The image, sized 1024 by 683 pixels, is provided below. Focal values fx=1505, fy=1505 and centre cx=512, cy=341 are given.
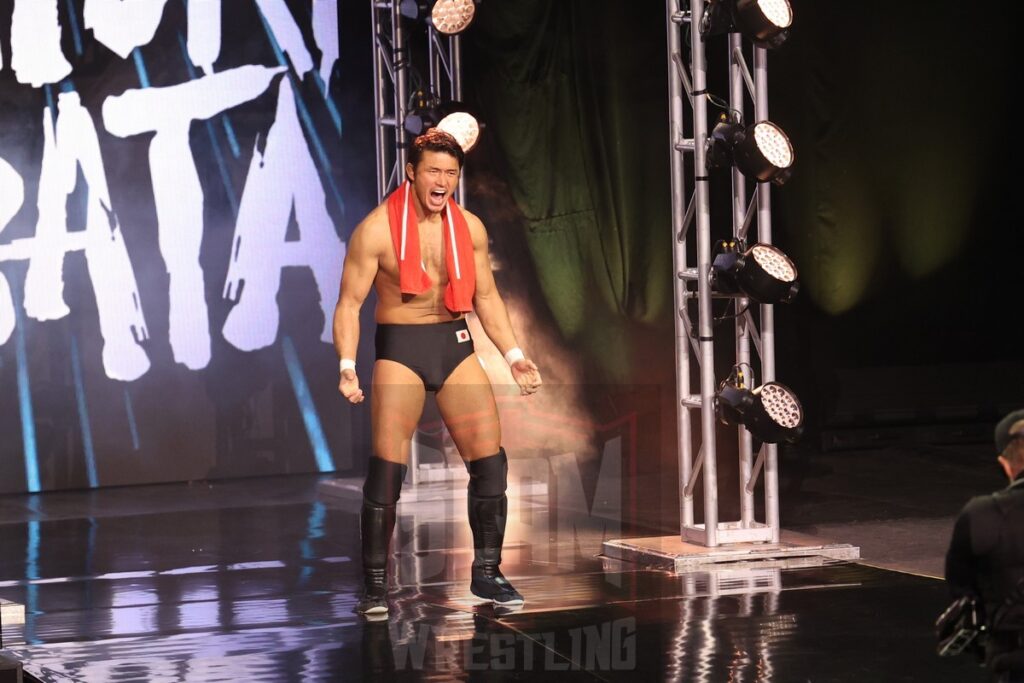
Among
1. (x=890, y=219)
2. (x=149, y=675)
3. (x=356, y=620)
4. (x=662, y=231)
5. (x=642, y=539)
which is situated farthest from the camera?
(x=890, y=219)

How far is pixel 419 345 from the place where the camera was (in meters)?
4.86

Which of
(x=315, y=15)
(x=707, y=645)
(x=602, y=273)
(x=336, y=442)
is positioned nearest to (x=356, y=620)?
(x=707, y=645)

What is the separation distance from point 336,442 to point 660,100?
3.01 m

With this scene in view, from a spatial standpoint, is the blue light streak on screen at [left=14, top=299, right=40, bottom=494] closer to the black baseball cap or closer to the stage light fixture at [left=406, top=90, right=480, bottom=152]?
the stage light fixture at [left=406, top=90, right=480, bottom=152]

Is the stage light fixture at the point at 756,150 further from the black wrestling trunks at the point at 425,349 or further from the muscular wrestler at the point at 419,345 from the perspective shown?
the black wrestling trunks at the point at 425,349

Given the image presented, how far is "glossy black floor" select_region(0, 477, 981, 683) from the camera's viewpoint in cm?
411

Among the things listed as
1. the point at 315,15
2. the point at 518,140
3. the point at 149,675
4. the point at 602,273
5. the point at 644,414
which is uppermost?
the point at 315,15

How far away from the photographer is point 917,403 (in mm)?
9398

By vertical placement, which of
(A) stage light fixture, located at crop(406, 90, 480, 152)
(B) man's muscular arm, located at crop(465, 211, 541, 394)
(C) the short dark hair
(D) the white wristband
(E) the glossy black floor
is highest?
(A) stage light fixture, located at crop(406, 90, 480, 152)

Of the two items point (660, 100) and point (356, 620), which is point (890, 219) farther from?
point (356, 620)

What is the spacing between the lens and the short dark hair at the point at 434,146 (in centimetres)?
483

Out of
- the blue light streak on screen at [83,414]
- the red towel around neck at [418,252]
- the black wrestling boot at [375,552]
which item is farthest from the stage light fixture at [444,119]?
the black wrestling boot at [375,552]

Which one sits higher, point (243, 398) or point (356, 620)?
point (243, 398)

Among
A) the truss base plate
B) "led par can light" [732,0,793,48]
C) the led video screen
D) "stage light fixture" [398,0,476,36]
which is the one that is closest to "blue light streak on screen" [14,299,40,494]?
the led video screen
